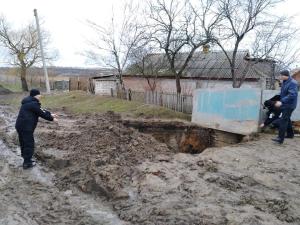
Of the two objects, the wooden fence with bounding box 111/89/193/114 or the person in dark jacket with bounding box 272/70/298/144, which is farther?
the wooden fence with bounding box 111/89/193/114

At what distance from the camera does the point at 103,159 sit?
303 inches

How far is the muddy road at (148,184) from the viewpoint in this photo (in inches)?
205

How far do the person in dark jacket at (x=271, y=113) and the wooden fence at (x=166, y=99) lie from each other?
5.75 m

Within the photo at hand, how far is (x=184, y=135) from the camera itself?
44.2 feet

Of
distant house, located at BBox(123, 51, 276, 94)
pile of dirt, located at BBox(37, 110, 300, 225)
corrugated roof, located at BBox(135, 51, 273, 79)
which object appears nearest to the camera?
pile of dirt, located at BBox(37, 110, 300, 225)

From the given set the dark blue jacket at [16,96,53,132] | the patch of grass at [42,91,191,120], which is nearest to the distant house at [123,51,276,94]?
the patch of grass at [42,91,191,120]

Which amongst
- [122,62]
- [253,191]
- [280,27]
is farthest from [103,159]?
[122,62]

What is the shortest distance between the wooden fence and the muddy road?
682 centimetres

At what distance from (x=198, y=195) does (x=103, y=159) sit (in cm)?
255

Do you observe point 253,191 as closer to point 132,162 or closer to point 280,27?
point 132,162

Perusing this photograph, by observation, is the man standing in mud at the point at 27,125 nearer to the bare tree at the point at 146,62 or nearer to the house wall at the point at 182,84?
the bare tree at the point at 146,62

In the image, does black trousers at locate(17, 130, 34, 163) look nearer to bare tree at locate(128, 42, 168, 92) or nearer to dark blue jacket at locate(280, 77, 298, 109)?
dark blue jacket at locate(280, 77, 298, 109)

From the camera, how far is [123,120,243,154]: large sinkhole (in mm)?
12409

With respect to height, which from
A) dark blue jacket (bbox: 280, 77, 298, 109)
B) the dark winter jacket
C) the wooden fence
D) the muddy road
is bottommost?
the muddy road
